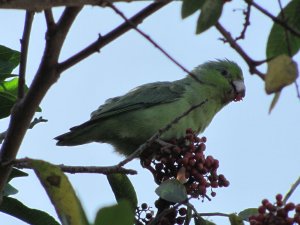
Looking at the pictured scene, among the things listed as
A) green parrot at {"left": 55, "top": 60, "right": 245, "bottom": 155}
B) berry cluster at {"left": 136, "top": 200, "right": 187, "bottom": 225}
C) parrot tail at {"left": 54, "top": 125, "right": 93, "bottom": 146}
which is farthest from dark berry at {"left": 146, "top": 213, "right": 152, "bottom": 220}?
parrot tail at {"left": 54, "top": 125, "right": 93, "bottom": 146}

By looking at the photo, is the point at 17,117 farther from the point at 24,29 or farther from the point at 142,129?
the point at 142,129

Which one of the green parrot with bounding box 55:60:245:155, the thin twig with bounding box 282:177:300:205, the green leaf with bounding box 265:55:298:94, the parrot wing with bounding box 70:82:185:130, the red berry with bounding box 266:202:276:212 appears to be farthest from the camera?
the parrot wing with bounding box 70:82:185:130

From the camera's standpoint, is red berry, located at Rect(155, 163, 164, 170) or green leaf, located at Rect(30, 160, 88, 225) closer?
green leaf, located at Rect(30, 160, 88, 225)

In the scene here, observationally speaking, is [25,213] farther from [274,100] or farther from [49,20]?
[274,100]

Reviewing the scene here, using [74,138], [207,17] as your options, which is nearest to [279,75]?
[207,17]

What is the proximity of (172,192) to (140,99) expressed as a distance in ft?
8.83

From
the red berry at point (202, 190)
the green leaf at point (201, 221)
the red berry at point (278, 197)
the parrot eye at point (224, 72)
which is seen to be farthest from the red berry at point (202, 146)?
the parrot eye at point (224, 72)

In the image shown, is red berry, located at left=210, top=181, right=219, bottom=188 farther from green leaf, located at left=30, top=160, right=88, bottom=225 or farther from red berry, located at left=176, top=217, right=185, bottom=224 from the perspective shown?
green leaf, located at left=30, top=160, right=88, bottom=225

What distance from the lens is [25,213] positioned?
10.0 feet

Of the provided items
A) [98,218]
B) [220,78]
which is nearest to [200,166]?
[98,218]

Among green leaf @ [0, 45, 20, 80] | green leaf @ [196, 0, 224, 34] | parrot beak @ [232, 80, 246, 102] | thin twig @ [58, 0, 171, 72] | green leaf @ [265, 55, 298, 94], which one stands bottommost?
green leaf @ [265, 55, 298, 94]

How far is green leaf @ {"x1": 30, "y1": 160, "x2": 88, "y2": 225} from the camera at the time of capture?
2.17 meters

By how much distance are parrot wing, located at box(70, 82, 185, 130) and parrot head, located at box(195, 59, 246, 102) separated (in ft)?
1.53

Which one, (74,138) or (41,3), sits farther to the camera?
(74,138)
